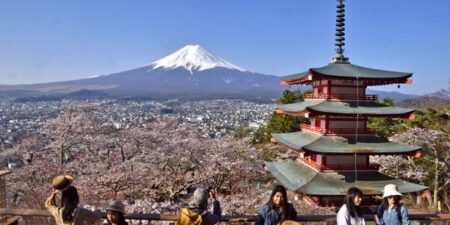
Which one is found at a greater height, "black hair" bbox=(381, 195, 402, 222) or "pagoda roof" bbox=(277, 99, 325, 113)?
"pagoda roof" bbox=(277, 99, 325, 113)

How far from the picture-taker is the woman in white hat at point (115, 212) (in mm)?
3615

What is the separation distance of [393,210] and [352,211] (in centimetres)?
57

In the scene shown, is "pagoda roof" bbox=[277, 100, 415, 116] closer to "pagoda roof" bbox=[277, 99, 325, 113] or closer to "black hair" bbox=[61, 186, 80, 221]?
"pagoda roof" bbox=[277, 99, 325, 113]

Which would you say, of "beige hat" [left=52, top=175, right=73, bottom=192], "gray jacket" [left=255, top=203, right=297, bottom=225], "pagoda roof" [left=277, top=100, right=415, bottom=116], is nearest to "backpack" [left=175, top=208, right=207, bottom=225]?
"gray jacket" [left=255, top=203, right=297, bottom=225]

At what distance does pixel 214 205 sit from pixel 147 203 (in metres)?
7.57

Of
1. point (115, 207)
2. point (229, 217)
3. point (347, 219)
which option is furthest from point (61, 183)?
point (347, 219)

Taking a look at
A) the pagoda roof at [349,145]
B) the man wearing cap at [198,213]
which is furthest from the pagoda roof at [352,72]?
the man wearing cap at [198,213]

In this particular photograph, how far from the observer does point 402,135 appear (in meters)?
20.1

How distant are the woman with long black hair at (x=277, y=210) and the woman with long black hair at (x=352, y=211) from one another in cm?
50

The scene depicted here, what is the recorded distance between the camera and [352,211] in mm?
3973

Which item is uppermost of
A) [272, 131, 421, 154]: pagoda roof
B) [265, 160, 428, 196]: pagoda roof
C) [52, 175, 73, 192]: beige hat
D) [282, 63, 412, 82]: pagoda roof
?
[282, 63, 412, 82]: pagoda roof

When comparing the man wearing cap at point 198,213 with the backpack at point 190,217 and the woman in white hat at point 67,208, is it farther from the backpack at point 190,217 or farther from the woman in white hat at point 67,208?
the woman in white hat at point 67,208

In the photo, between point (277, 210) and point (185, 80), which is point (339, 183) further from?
point (185, 80)

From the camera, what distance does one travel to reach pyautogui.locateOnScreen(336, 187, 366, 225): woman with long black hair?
3.94 metres
